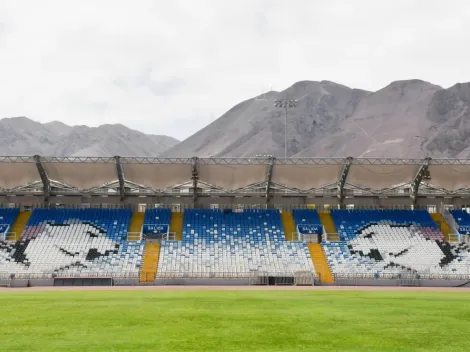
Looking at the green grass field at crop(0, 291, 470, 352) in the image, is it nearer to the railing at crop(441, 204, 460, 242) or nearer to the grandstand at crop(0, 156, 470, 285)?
the grandstand at crop(0, 156, 470, 285)

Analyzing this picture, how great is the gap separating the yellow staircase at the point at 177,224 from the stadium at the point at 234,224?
18 centimetres

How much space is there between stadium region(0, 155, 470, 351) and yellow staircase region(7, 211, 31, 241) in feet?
0.35

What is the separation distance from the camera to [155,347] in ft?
41.0

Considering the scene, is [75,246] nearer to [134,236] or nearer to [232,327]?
[134,236]

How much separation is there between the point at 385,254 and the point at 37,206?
104 ft

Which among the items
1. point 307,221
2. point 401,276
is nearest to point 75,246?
point 307,221

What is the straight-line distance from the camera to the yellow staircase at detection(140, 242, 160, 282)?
42750 millimetres

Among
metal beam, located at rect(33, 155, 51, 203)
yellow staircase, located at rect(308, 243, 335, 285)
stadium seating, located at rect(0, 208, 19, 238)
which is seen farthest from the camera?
stadium seating, located at rect(0, 208, 19, 238)

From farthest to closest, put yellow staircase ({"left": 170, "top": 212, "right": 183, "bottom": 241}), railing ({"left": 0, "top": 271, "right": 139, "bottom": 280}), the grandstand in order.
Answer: yellow staircase ({"left": 170, "top": 212, "right": 183, "bottom": 241})
the grandstand
railing ({"left": 0, "top": 271, "right": 139, "bottom": 280})

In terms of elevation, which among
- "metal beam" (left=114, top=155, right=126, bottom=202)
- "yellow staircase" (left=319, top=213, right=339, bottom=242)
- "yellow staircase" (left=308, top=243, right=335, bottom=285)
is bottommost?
"yellow staircase" (left=308, top=243, right=335, bottom=285)

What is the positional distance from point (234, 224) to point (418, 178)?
17338 millimetres

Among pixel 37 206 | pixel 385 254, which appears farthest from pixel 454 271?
pixel 37 206

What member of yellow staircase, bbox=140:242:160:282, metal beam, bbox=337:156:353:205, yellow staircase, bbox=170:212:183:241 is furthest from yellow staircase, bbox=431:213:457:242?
yellow staircase, bbox=140:242:160:282

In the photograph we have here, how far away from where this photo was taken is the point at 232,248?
48.2 m
